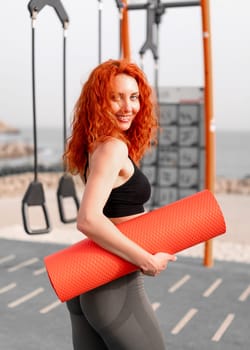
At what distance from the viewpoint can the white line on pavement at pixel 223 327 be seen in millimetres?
3449

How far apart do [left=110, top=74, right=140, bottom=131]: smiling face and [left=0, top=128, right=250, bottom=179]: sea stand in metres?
23.8

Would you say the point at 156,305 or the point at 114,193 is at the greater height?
the point at 114,193

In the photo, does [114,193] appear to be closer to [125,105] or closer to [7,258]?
[125,105]

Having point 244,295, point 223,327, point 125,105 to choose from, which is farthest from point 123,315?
point 244,295

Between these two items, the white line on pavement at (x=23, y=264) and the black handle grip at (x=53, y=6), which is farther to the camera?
the white line on pavement at (x=23, y=264)

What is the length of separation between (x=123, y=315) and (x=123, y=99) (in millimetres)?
636

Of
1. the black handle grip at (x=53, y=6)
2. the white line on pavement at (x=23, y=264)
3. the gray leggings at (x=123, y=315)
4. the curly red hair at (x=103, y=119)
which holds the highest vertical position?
the black handle grip at (x=53, y=6)

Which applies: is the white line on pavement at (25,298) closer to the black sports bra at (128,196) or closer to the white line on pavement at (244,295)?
the white line on pavement at (244,295)

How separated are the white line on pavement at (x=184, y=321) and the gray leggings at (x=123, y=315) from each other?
172 centimetres

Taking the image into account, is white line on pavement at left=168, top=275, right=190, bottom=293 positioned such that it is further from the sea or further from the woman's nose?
the sea

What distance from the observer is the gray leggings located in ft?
5.92

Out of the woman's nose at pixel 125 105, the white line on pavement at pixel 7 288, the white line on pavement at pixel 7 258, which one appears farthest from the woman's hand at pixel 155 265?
the white line on pavement at pixel 7 258

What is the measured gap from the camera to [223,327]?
3.62 metres

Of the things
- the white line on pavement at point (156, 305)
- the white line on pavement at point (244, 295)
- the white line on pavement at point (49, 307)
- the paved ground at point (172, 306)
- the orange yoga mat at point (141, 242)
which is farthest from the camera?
the white line on pavement at point (244, 295)
